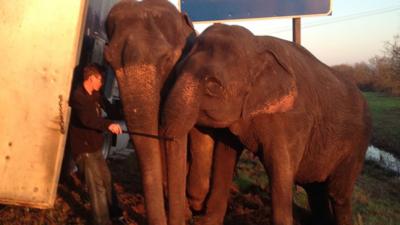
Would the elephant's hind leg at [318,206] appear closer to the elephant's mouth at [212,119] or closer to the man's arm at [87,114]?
the elephant's mouth at [212,119]

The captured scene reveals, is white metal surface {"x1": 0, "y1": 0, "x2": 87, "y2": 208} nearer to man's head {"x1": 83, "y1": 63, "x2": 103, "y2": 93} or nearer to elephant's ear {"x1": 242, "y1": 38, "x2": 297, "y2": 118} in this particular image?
man's head {"x1": 83, "y1": 63, "x2": 103, "y2": 93}

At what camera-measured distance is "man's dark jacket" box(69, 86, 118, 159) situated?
5172 millimetres

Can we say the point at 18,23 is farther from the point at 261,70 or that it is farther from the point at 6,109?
the point at 261,70

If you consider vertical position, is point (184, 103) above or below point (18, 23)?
below

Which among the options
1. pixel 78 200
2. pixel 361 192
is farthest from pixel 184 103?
pixel 361 192

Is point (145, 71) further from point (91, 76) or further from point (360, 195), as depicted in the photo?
point (360, 195)

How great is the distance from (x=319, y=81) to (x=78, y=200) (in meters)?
3.67

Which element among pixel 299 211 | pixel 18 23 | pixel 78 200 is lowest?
pixel 299 211

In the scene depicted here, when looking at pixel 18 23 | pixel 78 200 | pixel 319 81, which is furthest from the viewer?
pixel 78 200

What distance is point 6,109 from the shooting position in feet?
17.4

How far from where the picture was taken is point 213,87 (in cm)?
402

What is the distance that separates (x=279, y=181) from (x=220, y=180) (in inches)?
47.0

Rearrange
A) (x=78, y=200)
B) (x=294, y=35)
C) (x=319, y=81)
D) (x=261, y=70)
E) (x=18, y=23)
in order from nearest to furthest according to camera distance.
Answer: (x=261, y=70)
(x=18, y=23)
(x=319, y=81)
(x=78, y=200)
(x=294, y=35)

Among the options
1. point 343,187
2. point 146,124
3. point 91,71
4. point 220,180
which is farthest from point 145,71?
point 343,187
